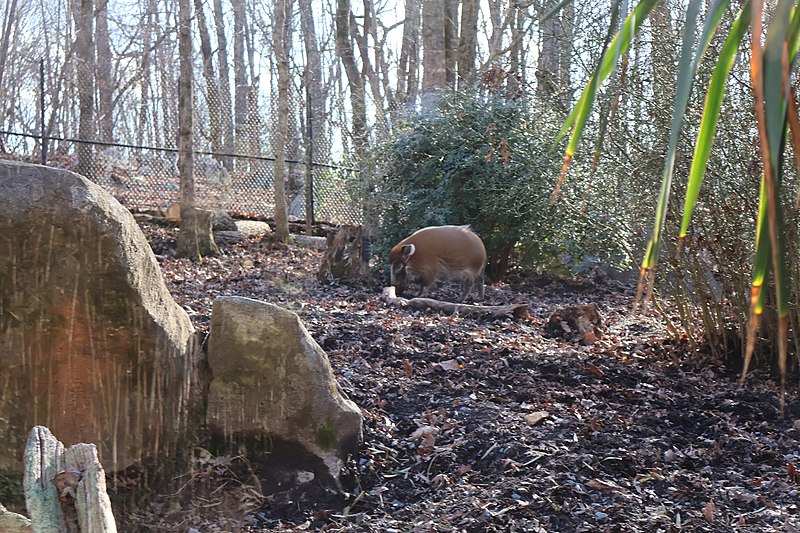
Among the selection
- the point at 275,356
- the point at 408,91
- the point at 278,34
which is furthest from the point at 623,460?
the point at 408,91

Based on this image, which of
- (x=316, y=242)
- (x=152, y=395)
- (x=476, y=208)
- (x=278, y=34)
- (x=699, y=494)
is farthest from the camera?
(x=316, y=242)

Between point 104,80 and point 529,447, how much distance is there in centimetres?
1951

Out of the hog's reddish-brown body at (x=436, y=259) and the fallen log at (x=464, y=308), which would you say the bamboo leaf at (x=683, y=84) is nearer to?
the fallen log at (x=464, y=308)

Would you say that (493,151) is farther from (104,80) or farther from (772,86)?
(104,80)

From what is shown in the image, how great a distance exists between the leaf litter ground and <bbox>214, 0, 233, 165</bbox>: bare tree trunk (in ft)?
32.2

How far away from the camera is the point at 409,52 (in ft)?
85.6

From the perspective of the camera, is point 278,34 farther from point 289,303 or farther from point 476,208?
point 289,303

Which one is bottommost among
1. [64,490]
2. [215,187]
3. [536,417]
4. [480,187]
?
[536,417]

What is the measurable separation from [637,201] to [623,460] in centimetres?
242

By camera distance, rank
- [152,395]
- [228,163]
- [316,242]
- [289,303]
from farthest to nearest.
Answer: [228,163] → [316,242] → [289,303] → [152,395]

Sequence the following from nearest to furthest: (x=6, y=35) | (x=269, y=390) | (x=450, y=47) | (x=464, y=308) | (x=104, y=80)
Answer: (x=269, y=390) → (x=464, y=308) → (x=450, y=47) → (x=104, y=80) → (x=6, y=35)

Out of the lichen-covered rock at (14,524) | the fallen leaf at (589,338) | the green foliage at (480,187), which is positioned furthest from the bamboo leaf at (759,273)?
the green foliage at (480,187)

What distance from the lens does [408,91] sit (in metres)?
25.1

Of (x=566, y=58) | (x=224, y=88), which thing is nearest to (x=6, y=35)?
(x=224, y=88)
